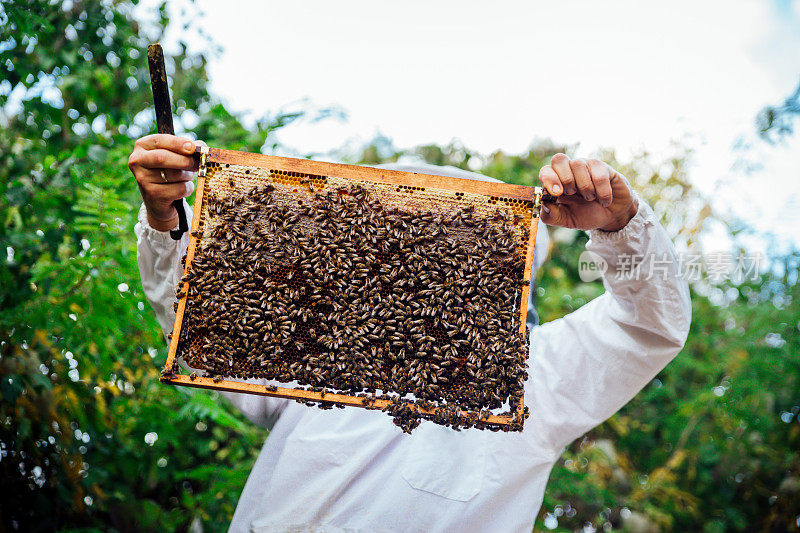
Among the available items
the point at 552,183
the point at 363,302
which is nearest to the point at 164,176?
the point at 363,302

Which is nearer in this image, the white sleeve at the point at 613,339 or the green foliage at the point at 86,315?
the white sleeve at the point at 613,339

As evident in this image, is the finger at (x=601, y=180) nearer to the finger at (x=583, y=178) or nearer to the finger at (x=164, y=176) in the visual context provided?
the finger at (x=583, y=178)

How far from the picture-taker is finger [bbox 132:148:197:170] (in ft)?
7.34

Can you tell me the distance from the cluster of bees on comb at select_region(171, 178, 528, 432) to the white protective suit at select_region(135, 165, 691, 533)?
515 mm

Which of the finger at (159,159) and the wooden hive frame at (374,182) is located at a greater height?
the finger at (159,159)

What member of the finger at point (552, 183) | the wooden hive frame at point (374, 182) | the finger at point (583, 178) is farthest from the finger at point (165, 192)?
the finger at point (583, 178)

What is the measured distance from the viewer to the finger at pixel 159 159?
224 centimetres

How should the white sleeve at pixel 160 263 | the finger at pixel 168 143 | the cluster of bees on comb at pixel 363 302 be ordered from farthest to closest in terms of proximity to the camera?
the white sleeve at pixel 160 263 < the finger at pixel 168 143 < the cluster of bees on comb at pixel 363 302

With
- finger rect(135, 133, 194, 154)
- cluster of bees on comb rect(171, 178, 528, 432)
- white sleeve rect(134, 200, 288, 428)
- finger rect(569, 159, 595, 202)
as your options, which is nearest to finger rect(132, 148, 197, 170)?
finger rect(135, 133, 194, 154)

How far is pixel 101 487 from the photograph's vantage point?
374cm

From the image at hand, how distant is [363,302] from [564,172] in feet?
3.33

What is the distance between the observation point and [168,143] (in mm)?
2271

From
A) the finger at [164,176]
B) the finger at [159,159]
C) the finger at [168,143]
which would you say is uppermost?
the finger at [168,143]

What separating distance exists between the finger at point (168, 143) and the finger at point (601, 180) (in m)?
1.71
